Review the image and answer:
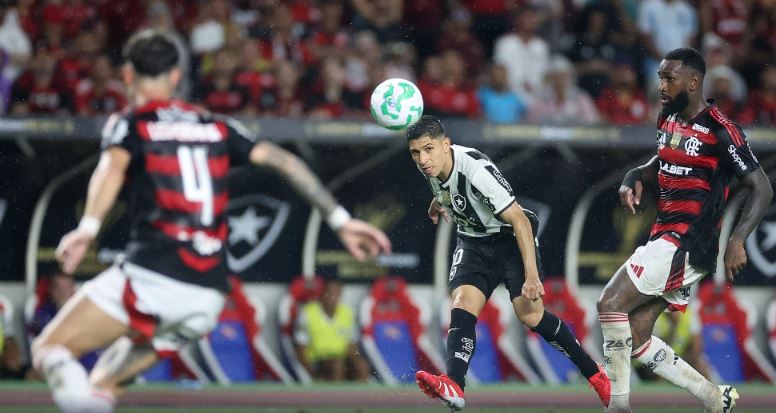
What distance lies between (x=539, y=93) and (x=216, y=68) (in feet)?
12.5

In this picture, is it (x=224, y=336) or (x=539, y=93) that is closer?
(x=224, y=336)

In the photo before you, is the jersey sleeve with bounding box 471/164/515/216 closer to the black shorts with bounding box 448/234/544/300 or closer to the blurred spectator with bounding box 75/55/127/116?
the black shorts with bounding box 448/234/544/300

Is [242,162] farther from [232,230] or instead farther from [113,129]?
[232,230]

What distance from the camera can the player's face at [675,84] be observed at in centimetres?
823

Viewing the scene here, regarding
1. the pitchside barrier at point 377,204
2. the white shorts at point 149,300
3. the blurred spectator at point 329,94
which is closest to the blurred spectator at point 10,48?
the pitchside barrier at point 377,204

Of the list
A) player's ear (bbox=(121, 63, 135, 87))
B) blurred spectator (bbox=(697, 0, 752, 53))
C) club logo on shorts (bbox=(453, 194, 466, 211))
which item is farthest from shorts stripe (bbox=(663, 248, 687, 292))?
blurred spectator (bbox=(697, 0, 752, 53))

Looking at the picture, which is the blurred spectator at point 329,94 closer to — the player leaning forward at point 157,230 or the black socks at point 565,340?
the black socks at point 565,340

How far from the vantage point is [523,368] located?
567 inches

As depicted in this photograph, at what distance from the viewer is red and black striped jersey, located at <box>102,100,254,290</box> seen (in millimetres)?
6215

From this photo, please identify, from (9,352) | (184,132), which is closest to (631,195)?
(184,132)

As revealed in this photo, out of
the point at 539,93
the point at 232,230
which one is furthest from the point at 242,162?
the point at 539,93

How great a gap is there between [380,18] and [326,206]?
9220 millimetres

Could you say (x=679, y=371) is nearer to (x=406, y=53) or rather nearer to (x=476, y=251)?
(x=476, y=251)

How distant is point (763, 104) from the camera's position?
1516 cm
